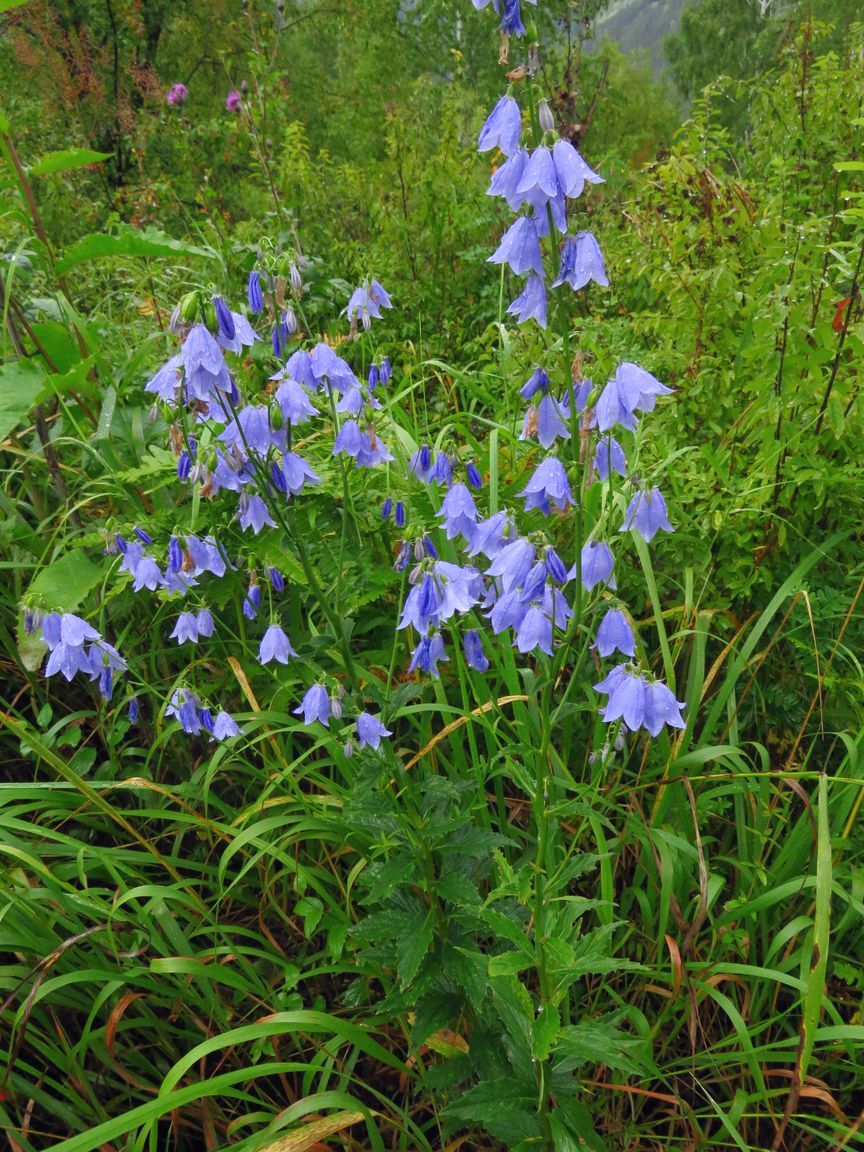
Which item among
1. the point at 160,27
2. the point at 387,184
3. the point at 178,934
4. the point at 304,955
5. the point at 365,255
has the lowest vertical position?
the point at 304,955

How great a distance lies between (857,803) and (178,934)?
1.80m

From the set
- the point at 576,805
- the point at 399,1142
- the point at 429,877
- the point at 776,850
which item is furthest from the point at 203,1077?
the point at 776,850

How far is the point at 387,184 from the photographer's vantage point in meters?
6.07

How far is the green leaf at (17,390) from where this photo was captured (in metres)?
2.39

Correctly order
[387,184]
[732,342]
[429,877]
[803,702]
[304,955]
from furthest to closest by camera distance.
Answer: [387,184], [732,342], [803,702], [304,955], [429,877]

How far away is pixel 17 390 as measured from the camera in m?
2.54

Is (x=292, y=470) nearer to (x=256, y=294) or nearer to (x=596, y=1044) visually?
(x=256, y=294)

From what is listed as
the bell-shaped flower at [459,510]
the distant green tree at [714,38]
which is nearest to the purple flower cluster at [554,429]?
the bell-shaped flower at [459,510]

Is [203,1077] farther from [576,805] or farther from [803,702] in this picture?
[803,702]

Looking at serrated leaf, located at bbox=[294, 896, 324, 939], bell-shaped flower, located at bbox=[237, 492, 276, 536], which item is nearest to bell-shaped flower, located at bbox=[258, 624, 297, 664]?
bell-shaped flower, located at bbox=[237, 492, 276, 536]

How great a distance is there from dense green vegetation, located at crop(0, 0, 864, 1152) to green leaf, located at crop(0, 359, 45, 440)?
10 mm

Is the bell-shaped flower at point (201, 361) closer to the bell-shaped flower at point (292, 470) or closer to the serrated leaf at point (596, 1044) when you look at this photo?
the bell-shaped flower at point (292, 470)

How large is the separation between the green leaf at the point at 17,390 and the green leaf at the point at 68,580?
0.44m

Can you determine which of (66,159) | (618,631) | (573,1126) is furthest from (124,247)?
(573,1126)
